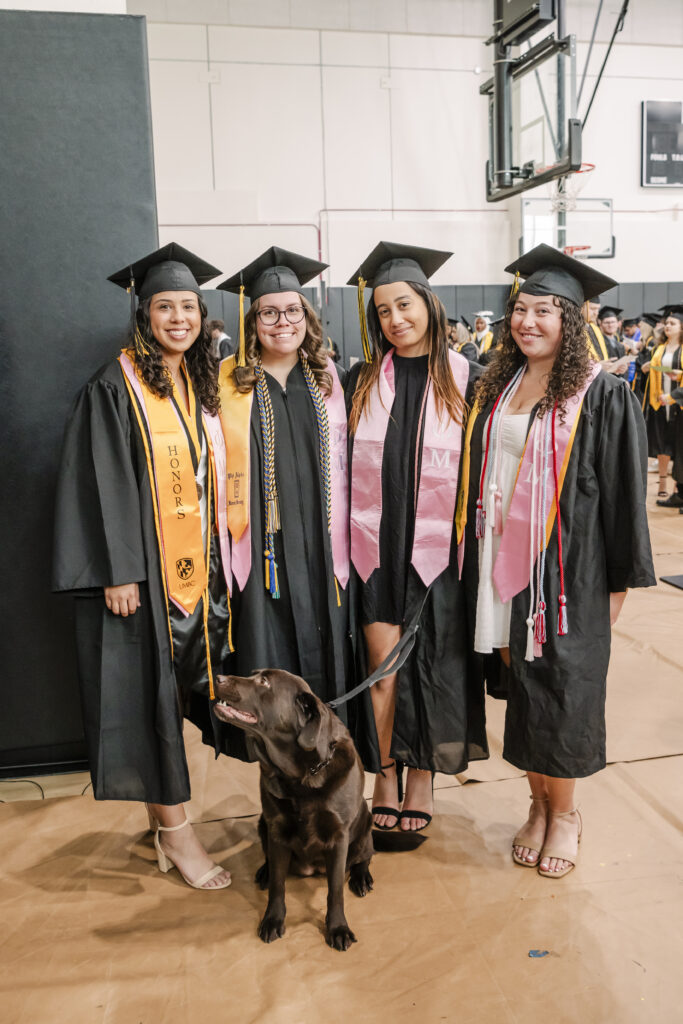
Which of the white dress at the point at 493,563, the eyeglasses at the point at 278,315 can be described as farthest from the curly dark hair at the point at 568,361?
the eyeglasses at the point at 278,315

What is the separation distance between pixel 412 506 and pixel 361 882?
1.10 metres

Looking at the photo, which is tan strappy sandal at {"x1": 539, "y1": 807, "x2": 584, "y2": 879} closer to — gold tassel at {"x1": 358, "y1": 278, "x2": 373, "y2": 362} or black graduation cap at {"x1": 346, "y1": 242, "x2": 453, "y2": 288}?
gold tassel at {"x1": 358, "y1": 278, "x2": 373, "y2": 362}

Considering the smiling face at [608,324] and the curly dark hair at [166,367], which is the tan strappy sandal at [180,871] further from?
the smiling face at [608,324]

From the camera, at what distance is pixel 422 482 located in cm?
245

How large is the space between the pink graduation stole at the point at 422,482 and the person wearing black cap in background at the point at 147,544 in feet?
1.40

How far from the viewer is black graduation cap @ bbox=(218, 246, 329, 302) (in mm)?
2436

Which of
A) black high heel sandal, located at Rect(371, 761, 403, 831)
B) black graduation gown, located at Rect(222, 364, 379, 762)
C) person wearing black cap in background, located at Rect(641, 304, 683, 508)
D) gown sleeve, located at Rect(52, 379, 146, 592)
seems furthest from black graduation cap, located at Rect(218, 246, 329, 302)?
person wearing black cap in background, located at Rect(641, 304, 683, 508)

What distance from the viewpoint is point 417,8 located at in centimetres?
1101

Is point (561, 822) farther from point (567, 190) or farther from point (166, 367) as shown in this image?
point (567, 190)

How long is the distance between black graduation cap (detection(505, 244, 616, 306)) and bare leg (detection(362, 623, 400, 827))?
110cm

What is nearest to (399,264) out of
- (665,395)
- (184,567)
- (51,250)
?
(184,567)

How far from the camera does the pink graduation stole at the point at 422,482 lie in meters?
2.44

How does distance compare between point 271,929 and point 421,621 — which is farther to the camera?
point 421,621

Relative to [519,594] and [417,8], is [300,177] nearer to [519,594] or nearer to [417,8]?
[417,8]
